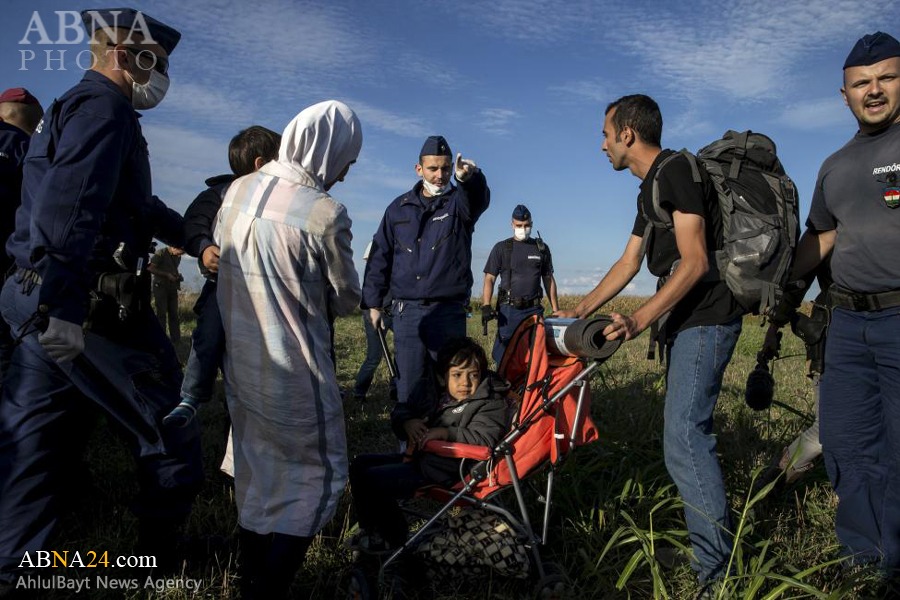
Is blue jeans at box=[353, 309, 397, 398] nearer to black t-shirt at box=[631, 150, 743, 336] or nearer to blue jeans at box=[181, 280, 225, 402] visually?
blue jeans at box=[181, 280, 225, 402]

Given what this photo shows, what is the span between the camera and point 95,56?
2.93m

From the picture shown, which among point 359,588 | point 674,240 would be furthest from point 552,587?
point 674,240

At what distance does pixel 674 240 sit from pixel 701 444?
0.93 m

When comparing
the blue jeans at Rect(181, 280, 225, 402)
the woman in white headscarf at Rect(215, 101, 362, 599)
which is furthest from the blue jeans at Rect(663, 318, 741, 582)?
the blue jeans at Rect(181, 280, 225, 402)

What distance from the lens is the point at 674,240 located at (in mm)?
3088

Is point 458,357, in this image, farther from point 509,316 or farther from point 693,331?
point 509,316

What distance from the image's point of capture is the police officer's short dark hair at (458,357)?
11.4 feet

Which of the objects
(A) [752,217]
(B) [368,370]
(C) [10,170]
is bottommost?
(B) [368,370]

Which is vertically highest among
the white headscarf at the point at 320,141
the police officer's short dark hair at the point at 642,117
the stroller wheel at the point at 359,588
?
the police officer's short dark hair at the point at 642,117

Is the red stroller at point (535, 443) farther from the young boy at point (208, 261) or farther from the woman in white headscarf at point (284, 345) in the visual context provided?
the young boy at point (208, 261)

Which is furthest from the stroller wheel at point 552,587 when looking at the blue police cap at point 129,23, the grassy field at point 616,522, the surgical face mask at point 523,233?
the surgical face mask at point 523,233

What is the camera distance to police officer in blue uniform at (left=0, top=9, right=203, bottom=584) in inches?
101

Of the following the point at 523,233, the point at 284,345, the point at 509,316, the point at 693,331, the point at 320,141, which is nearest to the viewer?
the point at 284,345

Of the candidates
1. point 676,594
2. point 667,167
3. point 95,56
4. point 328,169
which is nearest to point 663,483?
point 676,594
